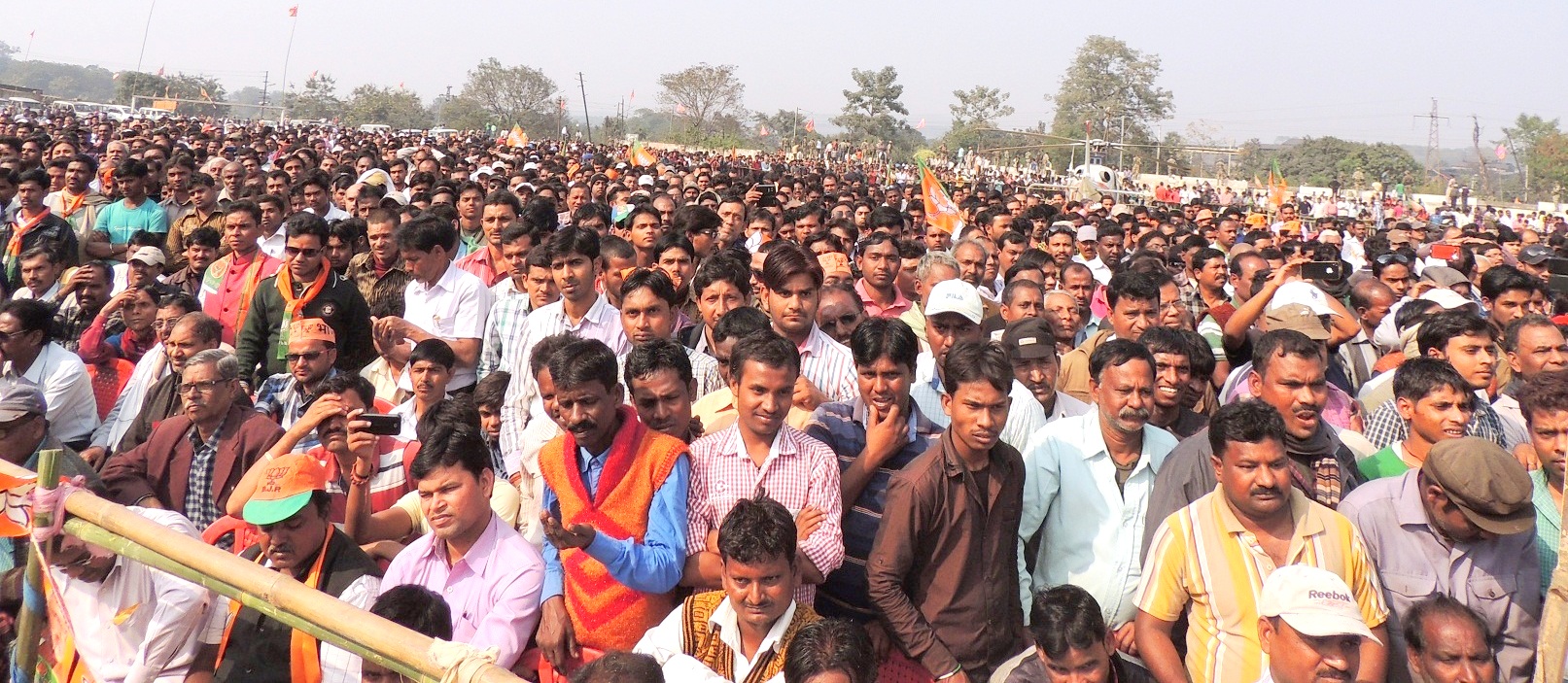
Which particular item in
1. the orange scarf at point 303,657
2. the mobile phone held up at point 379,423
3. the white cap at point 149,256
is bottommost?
the orange scarf at point 303,657

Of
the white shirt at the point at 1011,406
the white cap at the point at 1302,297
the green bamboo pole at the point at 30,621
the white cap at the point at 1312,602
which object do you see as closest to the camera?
the white cap at the point at 1312,602

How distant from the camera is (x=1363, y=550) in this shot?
9.64 ft

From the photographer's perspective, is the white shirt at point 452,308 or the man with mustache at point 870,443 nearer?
the man with mustache at point 870,443

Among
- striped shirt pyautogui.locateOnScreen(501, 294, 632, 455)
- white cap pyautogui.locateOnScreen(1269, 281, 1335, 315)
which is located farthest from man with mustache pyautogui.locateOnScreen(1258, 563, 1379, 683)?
striped shirt pyautogui.locateOnScreen(501, 294, 632, 455)

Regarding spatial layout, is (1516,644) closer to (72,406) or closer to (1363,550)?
(1363,550)

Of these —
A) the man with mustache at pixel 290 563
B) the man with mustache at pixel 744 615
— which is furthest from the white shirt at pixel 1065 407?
the man with mustache at pixel 290 563

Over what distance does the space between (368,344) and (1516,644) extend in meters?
5.04

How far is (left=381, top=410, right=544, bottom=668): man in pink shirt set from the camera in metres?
2.98

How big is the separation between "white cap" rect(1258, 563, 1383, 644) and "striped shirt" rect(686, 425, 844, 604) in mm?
1108

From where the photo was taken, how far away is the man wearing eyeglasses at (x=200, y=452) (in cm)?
413

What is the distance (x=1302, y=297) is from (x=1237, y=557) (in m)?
2.63

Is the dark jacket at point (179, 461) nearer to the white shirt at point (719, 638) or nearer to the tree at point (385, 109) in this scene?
the white shirt at point (719, 638)

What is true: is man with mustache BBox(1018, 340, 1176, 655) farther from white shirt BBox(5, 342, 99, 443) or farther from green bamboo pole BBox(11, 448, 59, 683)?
white shirt BBox(5, 342, 99, 443)

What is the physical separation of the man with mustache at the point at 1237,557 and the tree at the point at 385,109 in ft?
234
